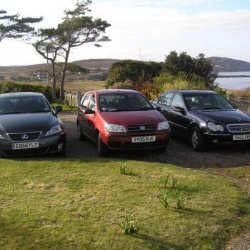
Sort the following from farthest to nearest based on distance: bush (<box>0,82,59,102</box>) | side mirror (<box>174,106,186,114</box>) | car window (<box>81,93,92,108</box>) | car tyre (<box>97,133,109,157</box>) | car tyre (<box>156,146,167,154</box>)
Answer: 1. bush (<box>0,82,59,102</box>)
2. car window (<box>81,93,92,108</box>)
3. side mirror (<box>174,106,186,114</box>)
4. car tyre (<box>156,146,167,154</box>)
5. car tyre (<box>97,133,109,157</box>)

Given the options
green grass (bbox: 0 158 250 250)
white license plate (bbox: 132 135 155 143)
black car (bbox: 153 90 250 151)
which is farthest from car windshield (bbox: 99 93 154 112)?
green grass (bbox: 0 158 250 250)

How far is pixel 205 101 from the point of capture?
12266 mm

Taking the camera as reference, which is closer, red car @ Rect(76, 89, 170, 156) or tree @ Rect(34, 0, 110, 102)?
red car @ Rect(76, 89, 170, 156)

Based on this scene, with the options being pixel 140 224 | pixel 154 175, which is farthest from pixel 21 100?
pixel 140 224

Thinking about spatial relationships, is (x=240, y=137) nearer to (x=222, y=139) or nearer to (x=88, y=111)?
(x=222, y=139)

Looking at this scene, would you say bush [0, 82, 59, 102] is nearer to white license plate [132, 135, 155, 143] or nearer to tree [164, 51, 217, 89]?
tree [164, 51, 217, 89]

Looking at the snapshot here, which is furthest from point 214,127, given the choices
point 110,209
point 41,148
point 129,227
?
point 129,227

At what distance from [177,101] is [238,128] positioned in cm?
235

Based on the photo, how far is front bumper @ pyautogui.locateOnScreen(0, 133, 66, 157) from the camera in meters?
9.81

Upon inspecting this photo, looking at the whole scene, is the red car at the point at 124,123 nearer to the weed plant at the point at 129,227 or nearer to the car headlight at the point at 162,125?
the car headlight at the point at 162,125

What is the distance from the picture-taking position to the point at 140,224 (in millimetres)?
5887

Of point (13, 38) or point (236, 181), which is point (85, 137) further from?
Answer: point (13, 38)

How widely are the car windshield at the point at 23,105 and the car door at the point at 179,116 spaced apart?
3286mm

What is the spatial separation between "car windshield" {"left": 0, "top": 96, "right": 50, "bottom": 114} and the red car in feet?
3.63
